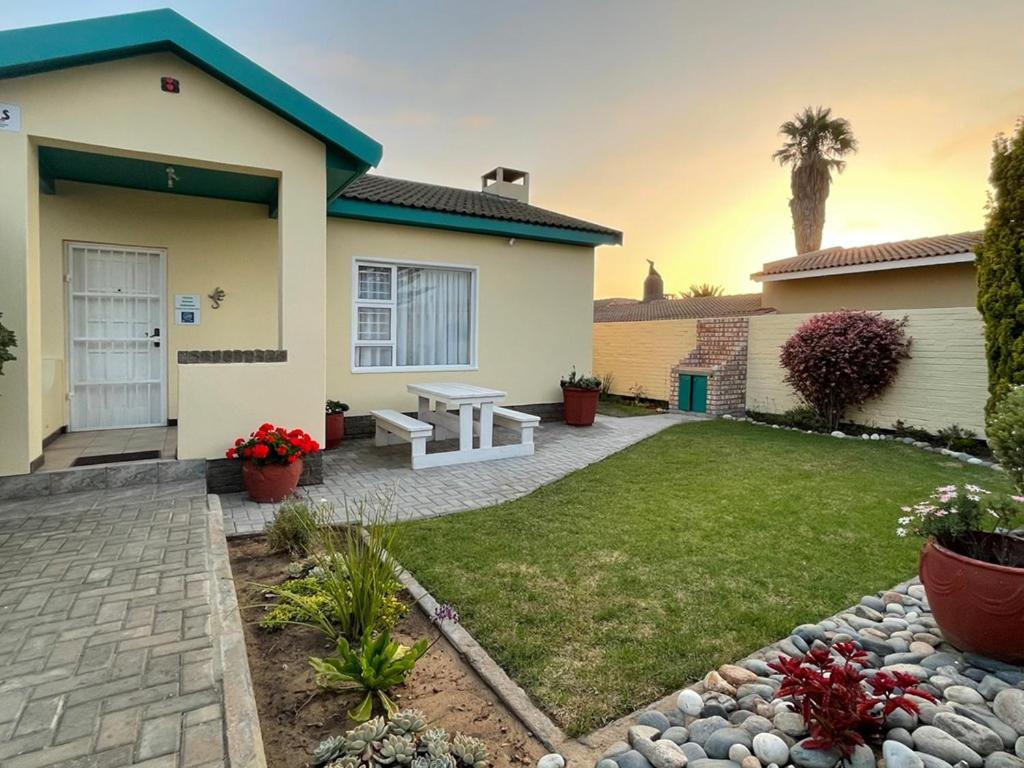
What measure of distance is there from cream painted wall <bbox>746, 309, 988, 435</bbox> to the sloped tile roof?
5.83 meters

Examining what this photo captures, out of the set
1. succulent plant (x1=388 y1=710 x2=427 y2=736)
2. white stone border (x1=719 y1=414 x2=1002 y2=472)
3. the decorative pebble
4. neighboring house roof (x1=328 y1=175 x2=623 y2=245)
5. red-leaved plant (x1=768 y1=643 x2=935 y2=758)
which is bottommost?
the decorative pebble

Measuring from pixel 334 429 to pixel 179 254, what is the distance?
3.39m

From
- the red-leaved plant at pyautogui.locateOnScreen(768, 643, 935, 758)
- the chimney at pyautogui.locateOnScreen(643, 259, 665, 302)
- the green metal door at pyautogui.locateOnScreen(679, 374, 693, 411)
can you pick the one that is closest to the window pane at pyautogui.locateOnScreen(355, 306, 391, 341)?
the green metal door at pyautogui.locateOnScreen(679, 374, 693, 411)

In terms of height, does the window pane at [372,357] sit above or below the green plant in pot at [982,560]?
above

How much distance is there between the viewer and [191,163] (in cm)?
553

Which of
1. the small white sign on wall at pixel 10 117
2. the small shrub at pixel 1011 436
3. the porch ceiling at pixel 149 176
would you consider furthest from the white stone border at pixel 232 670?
the porch ceiling at pixel 149 176

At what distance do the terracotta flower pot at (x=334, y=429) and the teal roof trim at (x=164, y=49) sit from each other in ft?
12.7

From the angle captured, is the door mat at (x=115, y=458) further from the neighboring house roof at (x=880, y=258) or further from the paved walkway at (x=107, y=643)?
the neighboring house roof at (x=880, y=258)

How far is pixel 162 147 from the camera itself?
5297 mm

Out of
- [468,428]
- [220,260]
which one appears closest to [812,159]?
[468,428]

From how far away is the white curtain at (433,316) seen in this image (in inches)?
363

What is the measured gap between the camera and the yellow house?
4.95m

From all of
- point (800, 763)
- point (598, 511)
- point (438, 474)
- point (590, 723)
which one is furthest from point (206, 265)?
point (800, 763)

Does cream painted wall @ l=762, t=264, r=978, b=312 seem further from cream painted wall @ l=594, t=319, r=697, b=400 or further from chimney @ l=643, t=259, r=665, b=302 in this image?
chimney @ l=643, t=259, r=665, b=302
